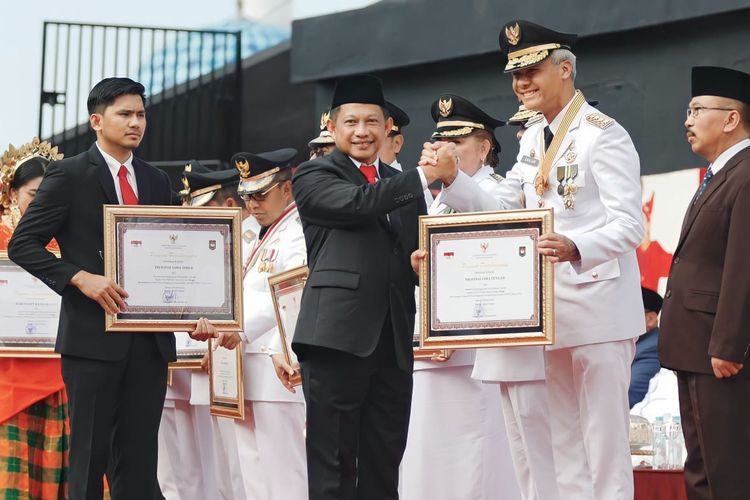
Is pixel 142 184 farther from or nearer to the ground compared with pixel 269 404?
farther from the ground

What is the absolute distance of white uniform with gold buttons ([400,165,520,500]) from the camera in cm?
691

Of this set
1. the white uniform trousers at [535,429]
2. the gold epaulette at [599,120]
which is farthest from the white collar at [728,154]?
the white uniform trousers at [535,429]

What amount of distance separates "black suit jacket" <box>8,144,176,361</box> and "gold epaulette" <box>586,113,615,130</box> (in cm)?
204

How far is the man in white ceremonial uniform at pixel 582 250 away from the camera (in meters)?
5.47

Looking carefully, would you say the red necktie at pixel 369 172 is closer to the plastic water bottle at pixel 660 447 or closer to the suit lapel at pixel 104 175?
the suit lapel at pixel 104 175

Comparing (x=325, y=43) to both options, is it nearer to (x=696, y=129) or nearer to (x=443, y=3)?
(x=443, y=3)

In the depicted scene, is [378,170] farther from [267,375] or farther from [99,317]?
[267,375]

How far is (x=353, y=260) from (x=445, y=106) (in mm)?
1894

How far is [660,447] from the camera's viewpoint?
7137mm

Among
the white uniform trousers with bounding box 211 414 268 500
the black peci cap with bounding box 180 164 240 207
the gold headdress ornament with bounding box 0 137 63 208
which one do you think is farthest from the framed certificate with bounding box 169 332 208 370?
the gold headdress ornament with bounding box 0 137 63 208

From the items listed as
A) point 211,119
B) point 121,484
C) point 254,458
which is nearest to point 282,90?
point 211,119

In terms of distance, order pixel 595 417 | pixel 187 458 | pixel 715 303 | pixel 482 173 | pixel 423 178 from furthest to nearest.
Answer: pixel 187 458, pixel 482 173, pixel 595 417, pixel 715 303, pixel 423 178

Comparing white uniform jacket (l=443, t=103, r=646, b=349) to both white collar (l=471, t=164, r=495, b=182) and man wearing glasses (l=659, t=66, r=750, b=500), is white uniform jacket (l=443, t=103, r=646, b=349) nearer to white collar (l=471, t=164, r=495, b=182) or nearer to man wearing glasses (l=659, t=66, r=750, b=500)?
man wearing glasses (l=659, t=66, r=750, b=500)

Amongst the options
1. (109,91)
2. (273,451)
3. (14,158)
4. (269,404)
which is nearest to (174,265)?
(109,91)
